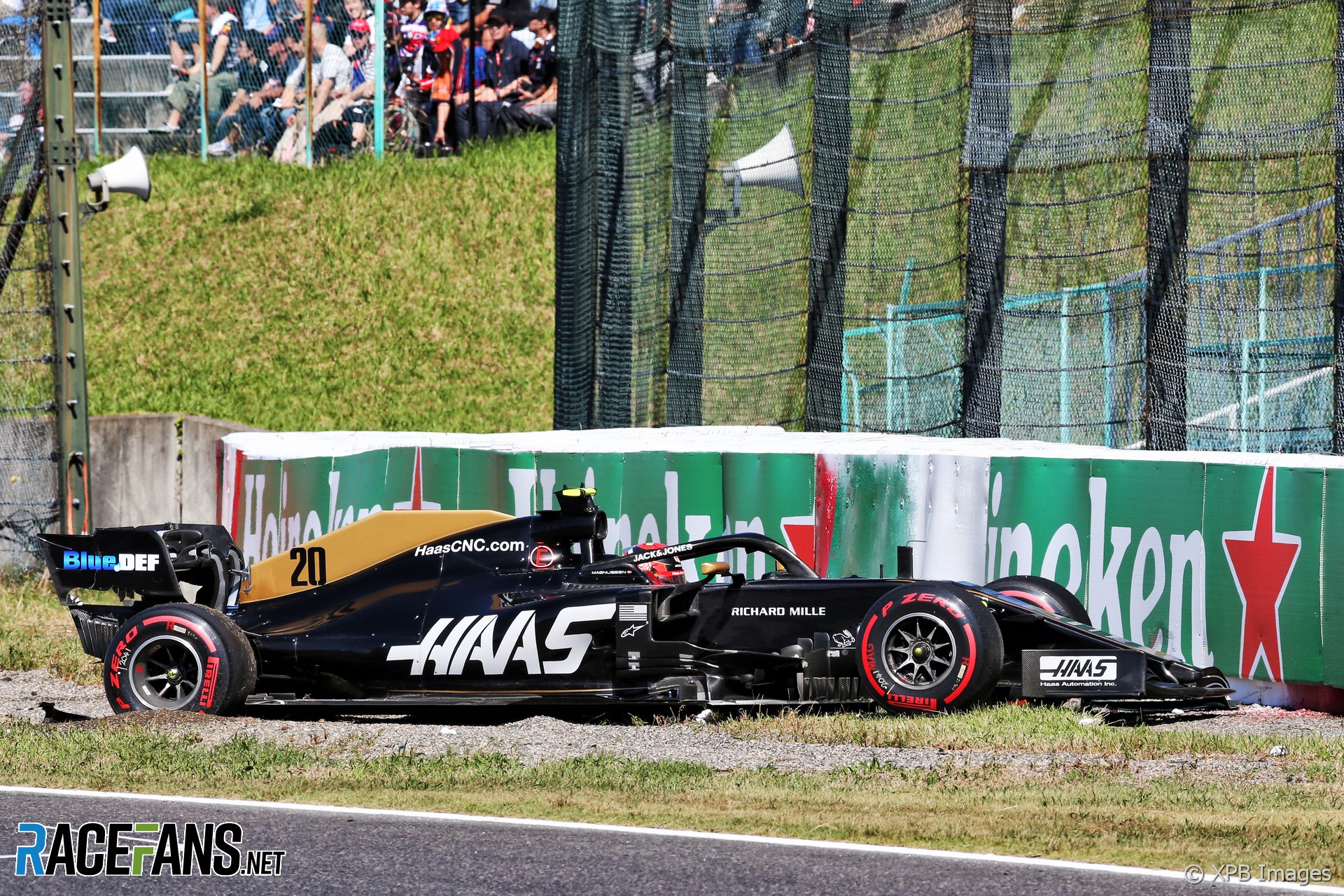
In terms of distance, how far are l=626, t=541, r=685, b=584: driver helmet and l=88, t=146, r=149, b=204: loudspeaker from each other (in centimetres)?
777

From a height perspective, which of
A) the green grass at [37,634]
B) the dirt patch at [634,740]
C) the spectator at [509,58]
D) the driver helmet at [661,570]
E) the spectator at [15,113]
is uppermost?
the spectator at [509,58]

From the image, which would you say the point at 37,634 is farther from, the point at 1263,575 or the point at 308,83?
the point at 308,83

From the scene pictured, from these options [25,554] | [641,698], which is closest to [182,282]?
[25,554]

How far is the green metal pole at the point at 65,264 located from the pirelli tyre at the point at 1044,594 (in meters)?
9.17

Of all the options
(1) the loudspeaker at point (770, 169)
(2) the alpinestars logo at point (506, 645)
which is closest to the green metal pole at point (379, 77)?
(1) the loudspeaker at point (770, 169)

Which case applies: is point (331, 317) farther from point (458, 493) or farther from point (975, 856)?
point (975, 856)

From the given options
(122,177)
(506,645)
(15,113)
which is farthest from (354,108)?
(506,645)

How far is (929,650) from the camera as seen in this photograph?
8953mm

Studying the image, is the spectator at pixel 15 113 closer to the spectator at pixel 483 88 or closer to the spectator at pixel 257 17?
the spectator at pixel 257 17

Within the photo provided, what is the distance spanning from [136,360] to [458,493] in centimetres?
1293

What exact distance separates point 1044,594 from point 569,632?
2.67 meters

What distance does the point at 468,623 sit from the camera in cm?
949

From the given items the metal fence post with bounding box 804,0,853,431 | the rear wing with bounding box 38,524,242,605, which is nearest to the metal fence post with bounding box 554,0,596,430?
the metal fence post with bounding box 804,0,853,431

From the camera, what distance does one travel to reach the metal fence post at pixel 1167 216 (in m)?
12.1
